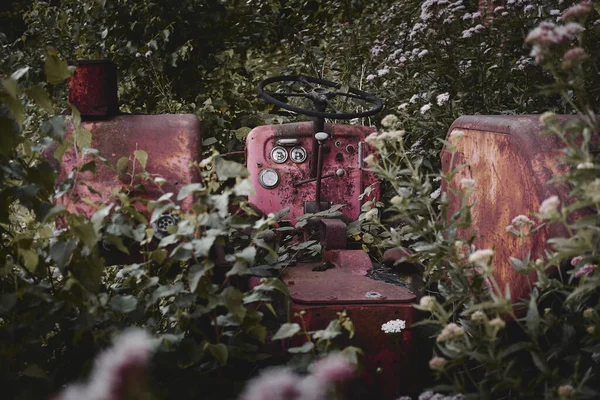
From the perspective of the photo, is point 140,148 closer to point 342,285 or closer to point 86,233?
point 86,233

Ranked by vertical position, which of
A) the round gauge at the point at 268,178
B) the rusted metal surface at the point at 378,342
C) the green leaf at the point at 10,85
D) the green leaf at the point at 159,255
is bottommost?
the rusted metal surface at the point at 378,342

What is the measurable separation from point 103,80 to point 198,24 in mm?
2759

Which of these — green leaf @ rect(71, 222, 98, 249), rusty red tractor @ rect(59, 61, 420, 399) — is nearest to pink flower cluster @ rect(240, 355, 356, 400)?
rusty red tractor @ rect(59, 61, 420, 399)

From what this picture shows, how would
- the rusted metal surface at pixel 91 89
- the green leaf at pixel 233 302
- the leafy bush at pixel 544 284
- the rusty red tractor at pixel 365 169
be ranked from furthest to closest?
1. the rusted metal surface at pixel 91 89
2. the rusty red tractor at pixel 365 169
3. the green leaf at pixel 233 302
4. the leafy bush at pixel 544 284

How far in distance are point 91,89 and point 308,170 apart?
1.15m

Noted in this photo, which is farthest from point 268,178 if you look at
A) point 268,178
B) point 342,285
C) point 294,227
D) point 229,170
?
point 229,170

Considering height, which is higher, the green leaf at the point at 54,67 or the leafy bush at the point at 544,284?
the green leaf at the point at 54,67

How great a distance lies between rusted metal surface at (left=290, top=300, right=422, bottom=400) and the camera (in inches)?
83.6

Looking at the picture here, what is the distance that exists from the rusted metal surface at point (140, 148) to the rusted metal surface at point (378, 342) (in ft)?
1.92

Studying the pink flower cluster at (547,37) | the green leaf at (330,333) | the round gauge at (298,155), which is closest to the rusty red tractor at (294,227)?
the green leaf at (330,333)

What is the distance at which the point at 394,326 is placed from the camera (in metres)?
2.10

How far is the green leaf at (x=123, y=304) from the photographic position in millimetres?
1806

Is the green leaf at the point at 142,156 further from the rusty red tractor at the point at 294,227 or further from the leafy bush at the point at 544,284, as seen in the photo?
the leafy bush at the point at 544,284

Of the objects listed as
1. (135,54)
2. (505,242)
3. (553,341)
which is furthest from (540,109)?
(135,54)
